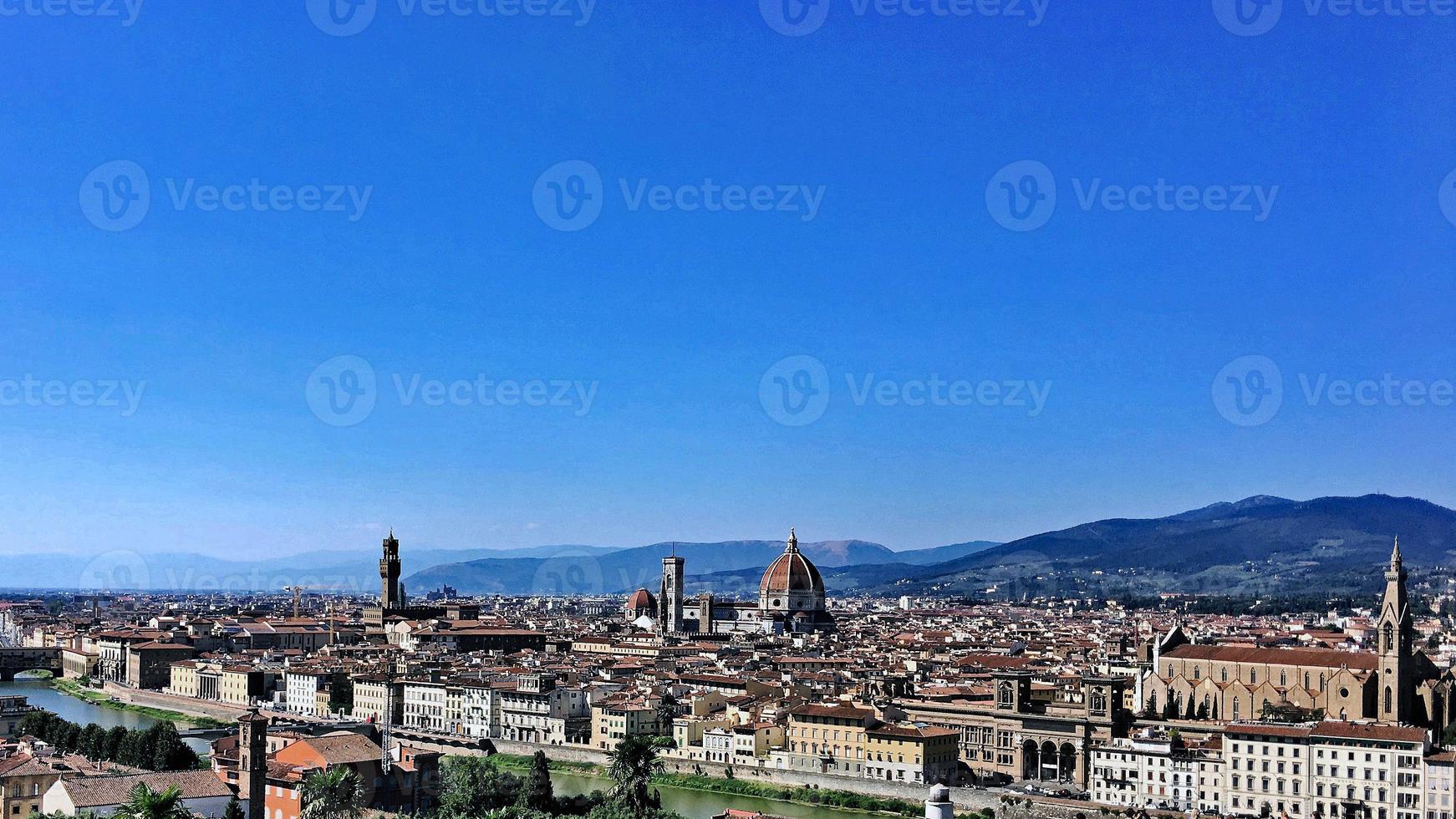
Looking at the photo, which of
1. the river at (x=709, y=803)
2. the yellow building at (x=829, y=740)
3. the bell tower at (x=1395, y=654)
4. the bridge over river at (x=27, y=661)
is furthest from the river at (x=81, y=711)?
the bell tower at (x=1395, y=654)

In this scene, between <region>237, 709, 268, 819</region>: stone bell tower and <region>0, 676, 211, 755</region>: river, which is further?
<region>0, 676, 211, 755</region>: river

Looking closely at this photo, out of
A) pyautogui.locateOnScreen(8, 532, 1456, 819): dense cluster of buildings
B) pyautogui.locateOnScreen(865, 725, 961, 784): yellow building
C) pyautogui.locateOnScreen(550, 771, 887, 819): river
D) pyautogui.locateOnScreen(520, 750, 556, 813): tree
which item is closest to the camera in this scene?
pyautogui.locateOnScreen(520, 750, 556, 813): tree

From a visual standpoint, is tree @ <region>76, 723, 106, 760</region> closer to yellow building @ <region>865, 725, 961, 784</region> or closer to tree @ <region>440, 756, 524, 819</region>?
tree @ <region>440, 756, 524, 819</region>

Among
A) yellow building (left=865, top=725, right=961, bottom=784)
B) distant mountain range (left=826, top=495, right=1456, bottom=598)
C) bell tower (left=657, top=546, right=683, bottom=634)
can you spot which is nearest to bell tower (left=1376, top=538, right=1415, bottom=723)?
yellow building (left=865, top=725, right=961, bottom=784)

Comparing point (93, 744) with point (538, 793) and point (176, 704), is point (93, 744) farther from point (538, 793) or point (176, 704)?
point (176, 704)

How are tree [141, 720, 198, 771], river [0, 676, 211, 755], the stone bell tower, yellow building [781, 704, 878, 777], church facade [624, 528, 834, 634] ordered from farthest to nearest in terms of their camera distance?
church facade [624, 528, 834, 634] → river [0, 676, 211, 755] → yellow building [781, 704, 878, 777] → tree [141, 720, 198, 771] → the stone bell tower

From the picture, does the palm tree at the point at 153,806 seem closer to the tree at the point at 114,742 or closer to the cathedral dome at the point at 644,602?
the tree at the point at 114,742
